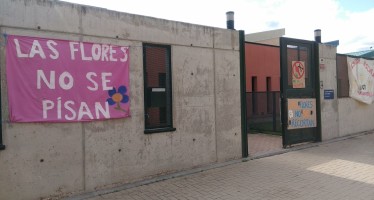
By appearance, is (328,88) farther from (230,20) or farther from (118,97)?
(118,97)

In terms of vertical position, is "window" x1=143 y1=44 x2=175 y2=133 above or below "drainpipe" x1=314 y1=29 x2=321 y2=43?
below

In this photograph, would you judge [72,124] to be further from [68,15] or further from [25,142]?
[68,15]

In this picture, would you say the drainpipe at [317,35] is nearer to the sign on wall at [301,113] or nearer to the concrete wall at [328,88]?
the concrete wall at [328,88]

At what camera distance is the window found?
19.8ft

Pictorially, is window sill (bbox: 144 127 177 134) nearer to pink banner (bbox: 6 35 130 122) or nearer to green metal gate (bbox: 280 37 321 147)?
pink banner (bbox: 6 35 130 122)

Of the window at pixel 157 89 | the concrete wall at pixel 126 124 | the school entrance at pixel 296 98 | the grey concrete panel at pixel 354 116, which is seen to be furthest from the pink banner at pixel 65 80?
the grey concrete panel at pixel 354 116

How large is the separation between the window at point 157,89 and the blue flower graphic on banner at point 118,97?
429 mm

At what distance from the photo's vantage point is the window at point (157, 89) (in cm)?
604

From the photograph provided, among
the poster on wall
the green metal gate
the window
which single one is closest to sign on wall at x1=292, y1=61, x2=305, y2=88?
the green metal gate

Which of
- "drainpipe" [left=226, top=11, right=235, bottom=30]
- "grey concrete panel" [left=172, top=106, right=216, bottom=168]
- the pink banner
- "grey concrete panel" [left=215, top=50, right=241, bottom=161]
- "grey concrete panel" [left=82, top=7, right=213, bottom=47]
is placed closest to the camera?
the pink banner

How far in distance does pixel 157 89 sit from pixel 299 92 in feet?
15.2

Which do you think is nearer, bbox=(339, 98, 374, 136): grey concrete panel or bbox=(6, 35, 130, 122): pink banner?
bbox=(6, 35, 130, 122): pink banner

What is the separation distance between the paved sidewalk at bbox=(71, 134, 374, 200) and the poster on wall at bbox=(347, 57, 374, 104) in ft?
12.6

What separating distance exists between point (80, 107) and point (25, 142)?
94 cm
